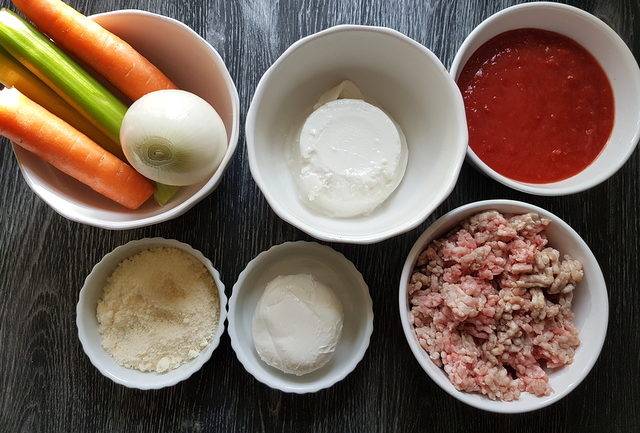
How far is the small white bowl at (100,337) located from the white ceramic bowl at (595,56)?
2.31ft

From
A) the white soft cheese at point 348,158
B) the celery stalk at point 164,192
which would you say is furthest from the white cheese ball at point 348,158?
the celery stalk at point 164,192

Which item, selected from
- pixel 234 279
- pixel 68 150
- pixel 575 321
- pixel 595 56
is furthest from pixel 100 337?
pixel 595 56

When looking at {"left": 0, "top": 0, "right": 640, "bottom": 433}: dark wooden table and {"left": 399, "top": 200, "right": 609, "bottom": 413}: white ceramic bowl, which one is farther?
{"left": 0, "top": 0, "right": 640, "bottom": 433}: dark wooden table

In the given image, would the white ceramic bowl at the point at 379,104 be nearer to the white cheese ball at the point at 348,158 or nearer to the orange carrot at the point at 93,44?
the white cheese ball at the point at 348,158

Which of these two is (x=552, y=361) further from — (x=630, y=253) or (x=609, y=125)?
(x=609, y=125)

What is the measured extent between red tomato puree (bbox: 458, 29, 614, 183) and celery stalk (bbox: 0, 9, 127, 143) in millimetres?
822

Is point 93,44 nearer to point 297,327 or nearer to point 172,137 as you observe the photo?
point 172,137

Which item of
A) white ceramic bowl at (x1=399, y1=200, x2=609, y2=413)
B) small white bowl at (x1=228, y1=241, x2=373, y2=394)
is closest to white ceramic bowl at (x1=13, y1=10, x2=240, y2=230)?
small white bowl at (x1=228, y1=241, x2=373, y2=394)

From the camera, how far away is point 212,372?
4.59 feet

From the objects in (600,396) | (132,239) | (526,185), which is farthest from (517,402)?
(132,239)

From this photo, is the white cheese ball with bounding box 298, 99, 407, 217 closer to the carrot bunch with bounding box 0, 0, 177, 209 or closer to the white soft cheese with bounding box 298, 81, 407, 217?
the white soft cheese with bounding box 298, 81, 407, 217

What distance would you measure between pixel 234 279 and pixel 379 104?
0.58 meters

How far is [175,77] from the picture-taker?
1.36m

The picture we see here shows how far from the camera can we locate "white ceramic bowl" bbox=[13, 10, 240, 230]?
1206 millimetres
